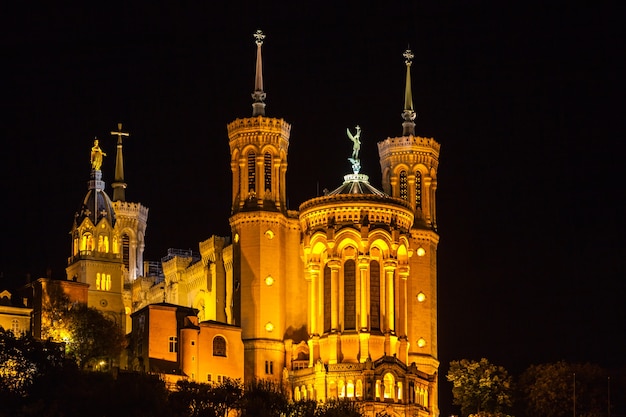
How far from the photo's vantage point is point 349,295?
480ft

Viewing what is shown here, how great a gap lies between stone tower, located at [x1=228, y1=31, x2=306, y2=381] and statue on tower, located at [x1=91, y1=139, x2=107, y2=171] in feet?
53.4

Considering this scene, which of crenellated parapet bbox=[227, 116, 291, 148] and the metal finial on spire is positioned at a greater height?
the metal finial on spire

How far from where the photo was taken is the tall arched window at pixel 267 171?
15150 cm

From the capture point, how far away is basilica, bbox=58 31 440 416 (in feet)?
468

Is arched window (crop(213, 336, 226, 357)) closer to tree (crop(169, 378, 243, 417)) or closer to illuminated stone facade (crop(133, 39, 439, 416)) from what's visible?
illuminated stone facade (crop(133, 39, 439, 416))

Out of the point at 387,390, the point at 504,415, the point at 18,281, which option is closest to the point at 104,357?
the point at 18,281

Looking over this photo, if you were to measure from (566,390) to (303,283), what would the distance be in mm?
24639

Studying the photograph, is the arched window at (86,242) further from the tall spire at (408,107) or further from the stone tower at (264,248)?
the tall spire at (408,107)

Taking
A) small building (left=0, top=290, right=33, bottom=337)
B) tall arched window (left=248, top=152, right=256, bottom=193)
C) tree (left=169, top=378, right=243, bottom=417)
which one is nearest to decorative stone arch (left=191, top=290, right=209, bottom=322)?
tall arched window (left=248, top=152, right=256, bottom=193)

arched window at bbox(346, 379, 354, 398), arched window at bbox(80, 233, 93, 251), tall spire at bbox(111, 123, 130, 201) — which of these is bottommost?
arched window at bbox(346, 379, 354, 398)

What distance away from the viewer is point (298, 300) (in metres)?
151

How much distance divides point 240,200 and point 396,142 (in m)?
16.7

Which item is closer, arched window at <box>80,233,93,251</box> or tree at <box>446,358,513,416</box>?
tree at <box>446,358,513,416</box>

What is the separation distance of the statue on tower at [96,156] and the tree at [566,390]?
45869 millimetres
